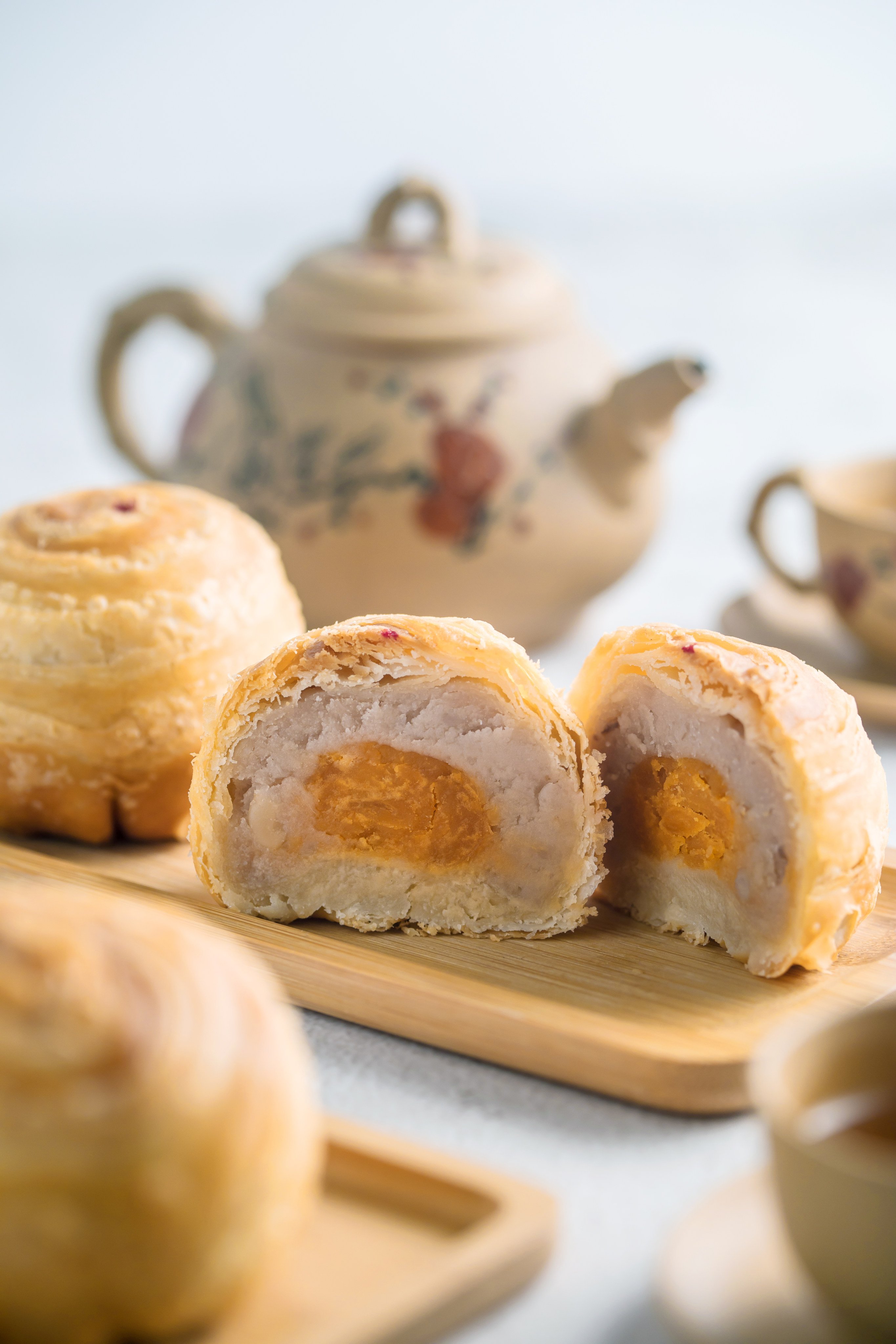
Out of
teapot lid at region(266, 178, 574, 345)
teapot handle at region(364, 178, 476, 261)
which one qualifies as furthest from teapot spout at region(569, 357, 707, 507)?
teapot handle at region(364, 178, 476, 261)

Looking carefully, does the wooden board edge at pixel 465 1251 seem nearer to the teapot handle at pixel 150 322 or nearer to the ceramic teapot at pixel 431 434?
the ceramic teapot at pixel 431 434

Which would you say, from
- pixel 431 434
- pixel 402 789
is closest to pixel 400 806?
pixel 402 789

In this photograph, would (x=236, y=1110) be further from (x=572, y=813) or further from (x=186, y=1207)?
(x=572, y=813)

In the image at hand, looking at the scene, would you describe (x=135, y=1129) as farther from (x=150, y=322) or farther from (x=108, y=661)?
(x=150, y=322)

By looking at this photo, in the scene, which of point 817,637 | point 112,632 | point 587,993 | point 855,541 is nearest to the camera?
point 587,993

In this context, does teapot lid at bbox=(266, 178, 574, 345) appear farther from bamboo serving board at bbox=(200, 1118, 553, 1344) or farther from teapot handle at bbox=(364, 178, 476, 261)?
bamboo serving board at bbox=(200, 1118, 553, 1344)

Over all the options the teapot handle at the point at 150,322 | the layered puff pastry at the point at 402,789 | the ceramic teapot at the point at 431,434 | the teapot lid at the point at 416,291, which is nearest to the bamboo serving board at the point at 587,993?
the layered puff pastry at the point at 402,789
